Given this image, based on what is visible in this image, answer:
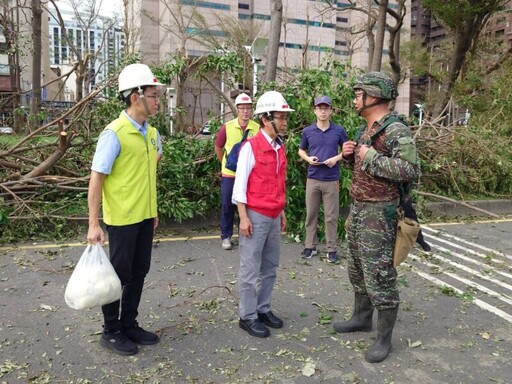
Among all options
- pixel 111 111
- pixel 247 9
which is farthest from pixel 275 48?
pixel 247 9

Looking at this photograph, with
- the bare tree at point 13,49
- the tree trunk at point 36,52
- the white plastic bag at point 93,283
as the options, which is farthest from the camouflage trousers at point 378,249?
the tree trunk at point 36,52

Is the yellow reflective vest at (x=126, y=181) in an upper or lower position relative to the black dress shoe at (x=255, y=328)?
upper

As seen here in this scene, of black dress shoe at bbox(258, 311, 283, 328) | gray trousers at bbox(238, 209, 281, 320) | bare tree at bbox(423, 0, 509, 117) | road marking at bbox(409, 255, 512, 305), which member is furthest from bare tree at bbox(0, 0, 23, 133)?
bare tree at bbox(423, 0, 509, 117)

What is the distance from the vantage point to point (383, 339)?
11.4 ft

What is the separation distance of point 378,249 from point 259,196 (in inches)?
39.5

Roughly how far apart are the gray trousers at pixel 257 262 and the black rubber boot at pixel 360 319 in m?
0.69

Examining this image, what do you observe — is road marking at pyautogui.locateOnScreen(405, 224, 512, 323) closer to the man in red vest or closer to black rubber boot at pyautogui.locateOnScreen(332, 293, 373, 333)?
black rubber boot at pyautogui.locateOnScreen(332, 293, 373, 333)

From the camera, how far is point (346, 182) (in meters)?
6.80

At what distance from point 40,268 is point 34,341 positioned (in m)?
1.87

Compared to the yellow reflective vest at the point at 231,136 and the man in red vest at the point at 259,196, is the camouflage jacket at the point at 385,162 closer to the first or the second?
the man in red vest at the point at 259,196

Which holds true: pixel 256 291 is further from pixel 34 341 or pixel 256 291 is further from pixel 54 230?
pixel 54 230

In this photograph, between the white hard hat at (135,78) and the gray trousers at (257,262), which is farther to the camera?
the gray trousers at (257,262)

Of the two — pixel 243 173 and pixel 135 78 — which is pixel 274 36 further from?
pixel 135 78

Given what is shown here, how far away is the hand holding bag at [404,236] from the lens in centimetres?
324
